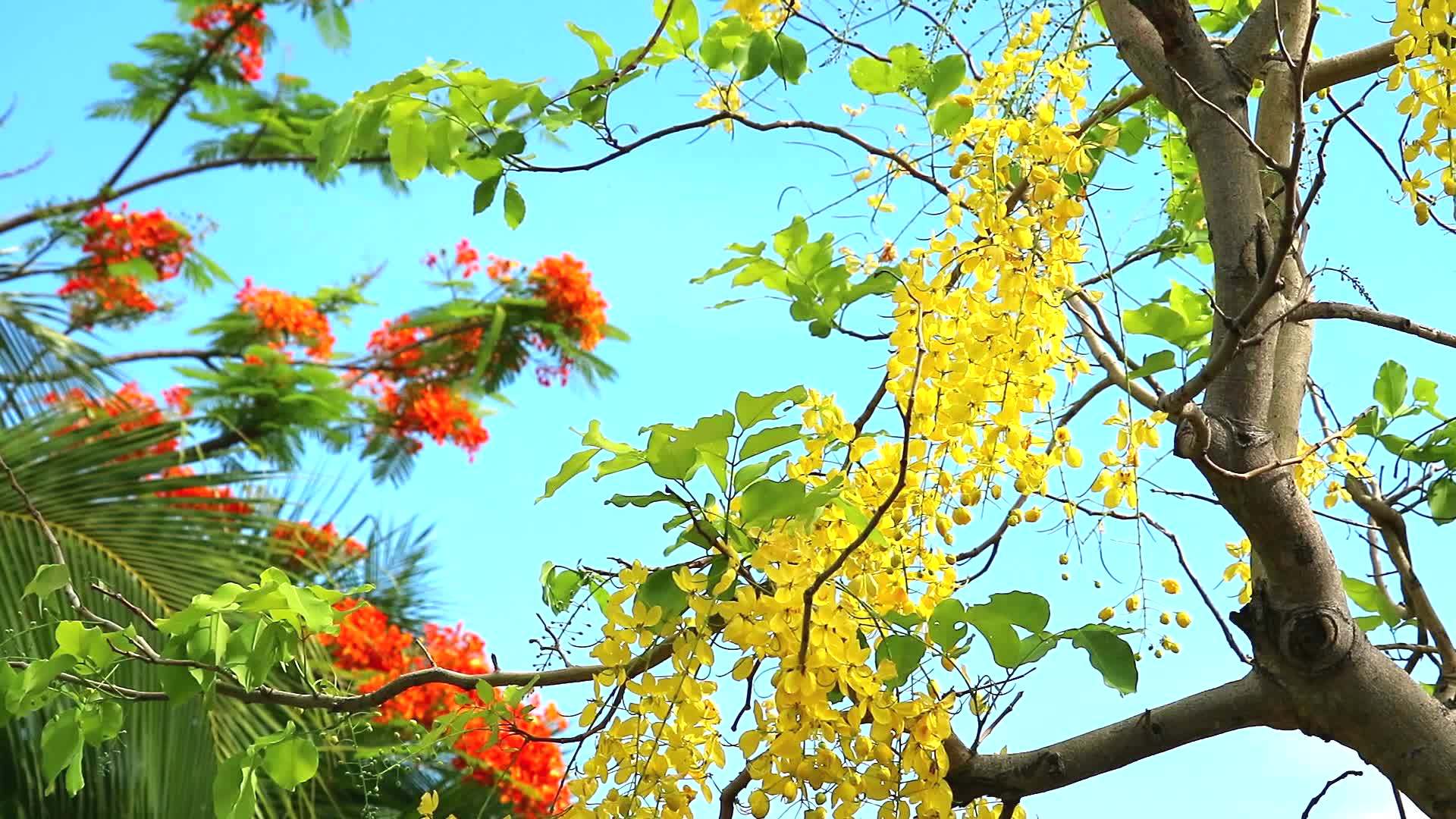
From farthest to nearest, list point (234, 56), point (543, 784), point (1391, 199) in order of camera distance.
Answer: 1. point (234, 56)
2. point (543, 784)
3. point (1391, 199)

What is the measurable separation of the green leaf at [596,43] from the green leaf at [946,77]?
1.08ft

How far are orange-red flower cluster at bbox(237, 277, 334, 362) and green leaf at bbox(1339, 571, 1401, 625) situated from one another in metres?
4.31

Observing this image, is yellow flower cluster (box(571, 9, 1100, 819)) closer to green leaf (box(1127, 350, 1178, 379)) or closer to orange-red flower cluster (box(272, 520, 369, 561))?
green leaf (box(1127, 350, 1178, 379))

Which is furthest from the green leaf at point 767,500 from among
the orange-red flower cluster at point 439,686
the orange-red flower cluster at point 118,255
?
the orange-red flower cluster at point 118,255

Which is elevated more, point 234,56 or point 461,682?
point 234,56

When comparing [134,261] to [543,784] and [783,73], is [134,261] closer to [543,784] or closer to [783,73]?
[543,784]

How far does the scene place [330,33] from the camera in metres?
5.15

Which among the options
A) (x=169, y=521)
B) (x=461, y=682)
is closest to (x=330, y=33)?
(x=169, y=521)

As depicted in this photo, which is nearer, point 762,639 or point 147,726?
point 762,639

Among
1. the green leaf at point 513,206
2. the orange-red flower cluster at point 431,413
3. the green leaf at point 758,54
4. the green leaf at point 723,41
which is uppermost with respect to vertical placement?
the orange-red flower cluster at point 431,413

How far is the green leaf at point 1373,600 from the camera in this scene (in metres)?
1.58

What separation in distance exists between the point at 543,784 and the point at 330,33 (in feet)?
10.8

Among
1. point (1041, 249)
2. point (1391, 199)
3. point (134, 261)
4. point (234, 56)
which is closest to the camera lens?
point (1041, 249)

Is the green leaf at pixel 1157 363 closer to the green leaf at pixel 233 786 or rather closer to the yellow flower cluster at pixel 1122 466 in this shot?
the yellow flower cluster at pixel 1122 466
